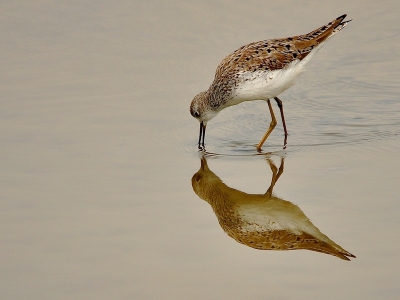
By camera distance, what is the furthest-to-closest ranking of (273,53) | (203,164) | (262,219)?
(273,53) < (203,164) < (262,219)

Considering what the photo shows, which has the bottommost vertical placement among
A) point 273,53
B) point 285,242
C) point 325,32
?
point 285,242

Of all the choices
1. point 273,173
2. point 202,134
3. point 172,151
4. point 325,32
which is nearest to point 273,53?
point 325,32

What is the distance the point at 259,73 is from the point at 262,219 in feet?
8.90

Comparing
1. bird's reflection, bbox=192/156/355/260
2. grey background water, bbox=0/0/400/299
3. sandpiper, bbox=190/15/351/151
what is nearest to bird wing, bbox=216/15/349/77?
sandpiper, bbox=190/15/351/151

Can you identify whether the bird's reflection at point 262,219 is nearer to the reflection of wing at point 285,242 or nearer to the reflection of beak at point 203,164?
the reflection of wing at point 285,242

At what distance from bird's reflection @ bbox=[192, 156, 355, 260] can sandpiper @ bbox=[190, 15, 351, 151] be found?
4.74 feet

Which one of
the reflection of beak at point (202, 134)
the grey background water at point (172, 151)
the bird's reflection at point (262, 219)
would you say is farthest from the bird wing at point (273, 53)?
the bird's reflection at point (262, 219)

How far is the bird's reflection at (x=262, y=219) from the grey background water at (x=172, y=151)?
0.36 ft

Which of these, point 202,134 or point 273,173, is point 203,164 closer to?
point 273,173

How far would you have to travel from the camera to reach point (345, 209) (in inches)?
279

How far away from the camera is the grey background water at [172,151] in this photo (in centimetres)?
592

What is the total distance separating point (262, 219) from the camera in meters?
7.32

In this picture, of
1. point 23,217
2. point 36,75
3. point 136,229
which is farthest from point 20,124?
point 136,229

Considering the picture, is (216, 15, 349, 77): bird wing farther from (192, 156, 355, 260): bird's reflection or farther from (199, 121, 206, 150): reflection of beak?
(192, 156, 355, 260): bird's reflection
